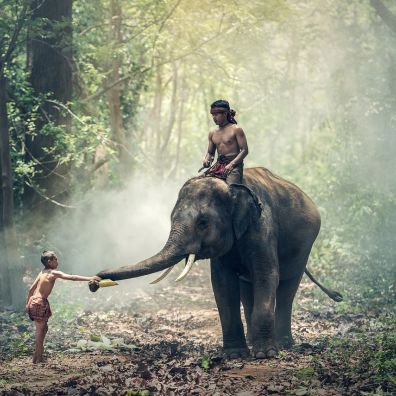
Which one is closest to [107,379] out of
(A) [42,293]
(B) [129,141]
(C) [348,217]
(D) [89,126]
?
(A) [42,293]

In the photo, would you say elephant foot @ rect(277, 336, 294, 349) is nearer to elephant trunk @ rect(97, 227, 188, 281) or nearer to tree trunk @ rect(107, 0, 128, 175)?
elephant trunk @ rect(97, 227, 188, 281)

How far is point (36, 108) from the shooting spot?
53.1 ft

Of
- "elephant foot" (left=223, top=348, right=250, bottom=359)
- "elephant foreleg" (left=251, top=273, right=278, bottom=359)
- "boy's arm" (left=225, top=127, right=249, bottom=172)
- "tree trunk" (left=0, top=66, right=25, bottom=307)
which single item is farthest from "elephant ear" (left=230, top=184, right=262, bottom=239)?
"tree trunk" (left=0, top=66, right=25, bottom=307)

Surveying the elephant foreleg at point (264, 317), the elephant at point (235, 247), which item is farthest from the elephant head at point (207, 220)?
the elephant foreleg at point (264, 317)

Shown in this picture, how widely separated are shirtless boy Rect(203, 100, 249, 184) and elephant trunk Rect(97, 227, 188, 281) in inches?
42.7

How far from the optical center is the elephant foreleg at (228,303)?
1052 cm

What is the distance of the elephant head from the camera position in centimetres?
966

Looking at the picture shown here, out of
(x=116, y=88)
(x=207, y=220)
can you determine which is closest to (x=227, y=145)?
(x=207, y=220)

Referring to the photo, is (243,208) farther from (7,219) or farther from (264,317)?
(7,219)

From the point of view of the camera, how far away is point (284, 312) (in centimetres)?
1185

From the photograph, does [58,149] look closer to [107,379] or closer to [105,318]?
[105,318]

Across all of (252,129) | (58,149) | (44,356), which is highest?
(252,129)

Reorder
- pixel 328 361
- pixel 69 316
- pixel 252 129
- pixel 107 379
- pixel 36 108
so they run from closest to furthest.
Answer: pixel 107 379 < pixel 328 361 < pixel 69 316 < pixel 36 108 < pixel 252 129

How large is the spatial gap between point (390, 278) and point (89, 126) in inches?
277
